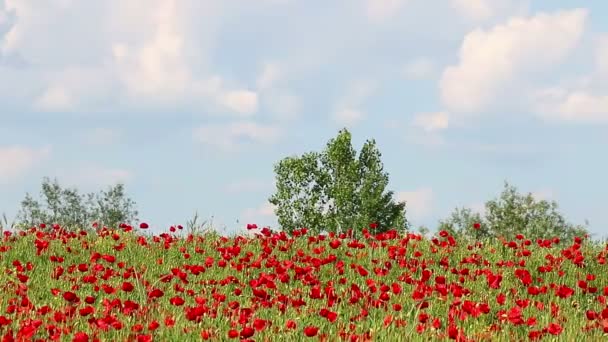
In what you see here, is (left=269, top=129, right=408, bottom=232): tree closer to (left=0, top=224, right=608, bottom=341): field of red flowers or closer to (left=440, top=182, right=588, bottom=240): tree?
(left=440, top=182, right=588, bottom=240): tree

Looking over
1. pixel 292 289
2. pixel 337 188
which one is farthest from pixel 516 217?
pixel 292 289

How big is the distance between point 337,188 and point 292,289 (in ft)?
154

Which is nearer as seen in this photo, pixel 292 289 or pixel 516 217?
pixel 292 289

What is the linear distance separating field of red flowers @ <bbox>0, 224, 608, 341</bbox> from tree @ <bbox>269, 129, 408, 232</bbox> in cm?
4108

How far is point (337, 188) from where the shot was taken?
189 feet

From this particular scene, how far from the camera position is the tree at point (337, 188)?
187 feet

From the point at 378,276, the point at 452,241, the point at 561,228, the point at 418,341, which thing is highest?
the point at 561,228

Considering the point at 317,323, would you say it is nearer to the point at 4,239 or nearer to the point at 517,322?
the point at 517,322

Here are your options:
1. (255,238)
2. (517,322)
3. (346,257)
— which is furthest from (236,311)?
(255,238)

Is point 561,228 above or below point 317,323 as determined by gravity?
above

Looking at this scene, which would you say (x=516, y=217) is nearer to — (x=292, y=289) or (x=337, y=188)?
(x=337, y=188)

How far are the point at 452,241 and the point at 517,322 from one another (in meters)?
6.16

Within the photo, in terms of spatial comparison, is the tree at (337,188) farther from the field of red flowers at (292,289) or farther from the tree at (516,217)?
the field of red flowers at (292,289)

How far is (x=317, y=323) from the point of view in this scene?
27.9ft
